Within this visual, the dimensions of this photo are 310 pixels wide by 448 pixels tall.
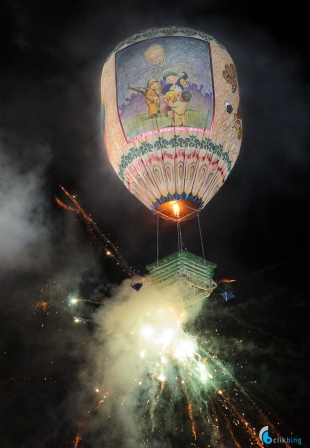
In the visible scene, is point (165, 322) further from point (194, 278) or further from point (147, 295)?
point (194, 278)

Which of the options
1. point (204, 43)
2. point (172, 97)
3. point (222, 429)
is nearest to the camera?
point (172, 97)

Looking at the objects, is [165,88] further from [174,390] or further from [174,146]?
[174,390]

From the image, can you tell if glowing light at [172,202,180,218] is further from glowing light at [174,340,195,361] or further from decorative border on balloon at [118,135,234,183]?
glowing light at [174,340,195,361]

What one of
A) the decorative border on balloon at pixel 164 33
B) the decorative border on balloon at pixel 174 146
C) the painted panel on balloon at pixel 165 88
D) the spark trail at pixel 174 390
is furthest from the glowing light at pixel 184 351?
the decorative border on balloon at pixel 164 33

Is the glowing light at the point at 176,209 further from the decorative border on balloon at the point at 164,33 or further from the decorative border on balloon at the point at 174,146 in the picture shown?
the decorative border on balloon at the point at 164,33

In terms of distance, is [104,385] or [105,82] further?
[104,385]

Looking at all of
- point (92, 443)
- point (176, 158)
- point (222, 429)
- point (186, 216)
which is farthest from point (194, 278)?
point (92, 443)

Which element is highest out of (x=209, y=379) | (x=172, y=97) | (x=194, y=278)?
(x=172, y=97)

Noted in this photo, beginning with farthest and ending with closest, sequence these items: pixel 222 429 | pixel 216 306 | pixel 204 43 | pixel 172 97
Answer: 1. pixel 216 306
2. pixel 222 429
3. pixel 204 43
4. pixel 172 97
